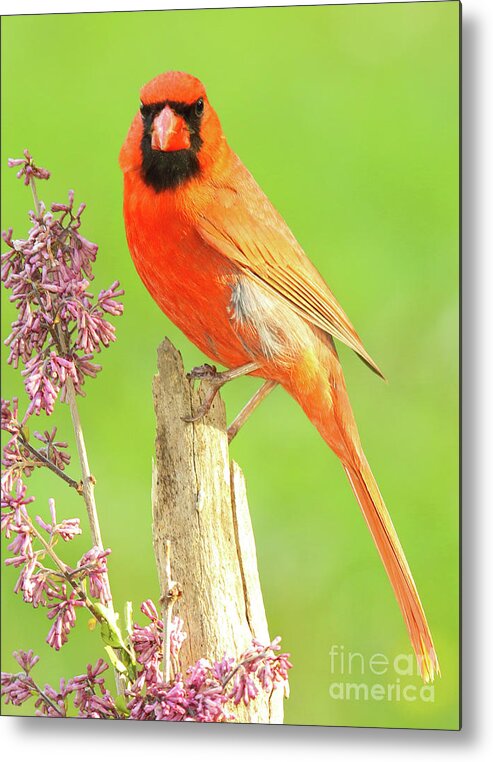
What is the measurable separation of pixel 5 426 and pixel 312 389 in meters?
0.69

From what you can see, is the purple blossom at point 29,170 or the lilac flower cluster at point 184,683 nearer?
the lilac flower cluster at point 184,683

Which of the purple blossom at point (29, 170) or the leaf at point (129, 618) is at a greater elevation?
the purple blossom at point (29, 170)

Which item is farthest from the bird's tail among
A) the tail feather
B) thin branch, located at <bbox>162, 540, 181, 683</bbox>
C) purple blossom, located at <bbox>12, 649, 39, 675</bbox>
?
purple blossom, located at <bbox>12, 649, 39, 675</bbox>

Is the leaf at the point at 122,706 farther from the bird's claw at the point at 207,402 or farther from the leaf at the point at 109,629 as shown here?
the bird's claw at the point at 207,402

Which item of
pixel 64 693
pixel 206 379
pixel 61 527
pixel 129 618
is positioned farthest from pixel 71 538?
pixel 206 379

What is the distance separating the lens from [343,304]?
93.9 inches

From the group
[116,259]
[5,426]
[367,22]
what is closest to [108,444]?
[5,426]

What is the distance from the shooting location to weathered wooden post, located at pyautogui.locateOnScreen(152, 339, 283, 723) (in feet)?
7.66

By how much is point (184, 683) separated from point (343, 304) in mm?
890

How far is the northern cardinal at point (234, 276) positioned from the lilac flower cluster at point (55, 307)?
0.40ft

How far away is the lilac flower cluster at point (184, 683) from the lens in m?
2.31

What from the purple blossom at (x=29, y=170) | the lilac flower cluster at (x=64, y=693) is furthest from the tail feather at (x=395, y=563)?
the purple blossom at (x=29, y=170)

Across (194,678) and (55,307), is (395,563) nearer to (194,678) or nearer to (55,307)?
(194,678)

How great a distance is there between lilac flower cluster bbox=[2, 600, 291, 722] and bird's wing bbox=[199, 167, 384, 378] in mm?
686
